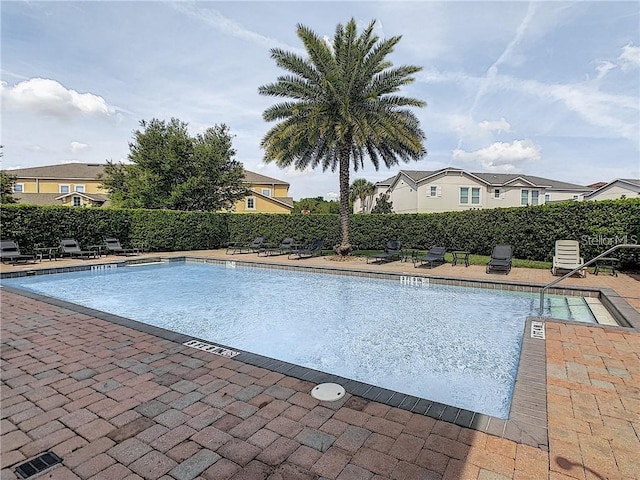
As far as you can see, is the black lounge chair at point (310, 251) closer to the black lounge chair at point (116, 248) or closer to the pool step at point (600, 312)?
the black lounge chair at point (116, 248)

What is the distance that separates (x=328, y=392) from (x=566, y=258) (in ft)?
36.7

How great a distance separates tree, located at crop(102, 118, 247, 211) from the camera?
24.7m

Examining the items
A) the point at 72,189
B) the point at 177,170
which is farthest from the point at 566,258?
the point at 72,189

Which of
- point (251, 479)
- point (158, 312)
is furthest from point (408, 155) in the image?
point (251, 479)

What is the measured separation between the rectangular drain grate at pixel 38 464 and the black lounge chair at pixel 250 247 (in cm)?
1610

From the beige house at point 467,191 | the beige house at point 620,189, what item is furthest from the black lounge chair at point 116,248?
the beige house at point 620,189

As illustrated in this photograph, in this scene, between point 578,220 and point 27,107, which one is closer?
point 578,220

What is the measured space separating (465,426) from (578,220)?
12.9 m

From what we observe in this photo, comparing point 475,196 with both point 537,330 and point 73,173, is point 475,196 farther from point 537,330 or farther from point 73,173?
point 73,173

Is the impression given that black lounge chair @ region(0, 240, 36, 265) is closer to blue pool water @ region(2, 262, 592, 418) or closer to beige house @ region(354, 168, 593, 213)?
blue pool water @ region(2, 262, 592, 418)

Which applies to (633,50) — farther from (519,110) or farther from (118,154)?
(118,154)

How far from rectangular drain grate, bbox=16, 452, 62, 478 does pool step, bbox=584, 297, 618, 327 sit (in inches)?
321

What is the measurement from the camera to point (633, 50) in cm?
1156

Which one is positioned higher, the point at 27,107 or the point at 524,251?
the point at 27,107
